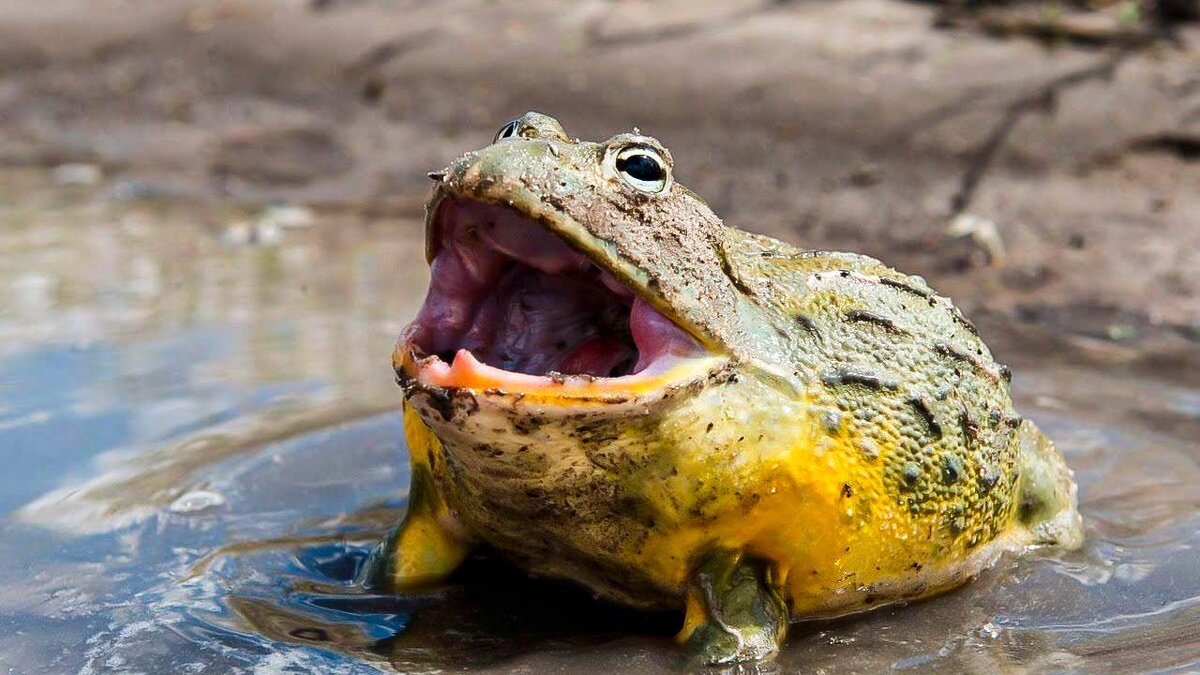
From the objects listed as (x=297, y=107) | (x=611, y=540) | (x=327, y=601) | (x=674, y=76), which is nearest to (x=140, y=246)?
(x=297, y=107)

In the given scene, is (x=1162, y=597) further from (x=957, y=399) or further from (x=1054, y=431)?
(x=1054, y=431)

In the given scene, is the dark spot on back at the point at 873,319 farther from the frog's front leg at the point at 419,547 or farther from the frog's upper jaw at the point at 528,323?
the frog's front leg at the point at 419,547

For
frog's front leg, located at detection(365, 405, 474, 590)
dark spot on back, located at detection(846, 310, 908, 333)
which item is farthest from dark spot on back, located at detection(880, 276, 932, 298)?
frog's front leg, located at detection(365, 405, 474, 590)

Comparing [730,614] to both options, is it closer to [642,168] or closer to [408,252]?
[642,168]

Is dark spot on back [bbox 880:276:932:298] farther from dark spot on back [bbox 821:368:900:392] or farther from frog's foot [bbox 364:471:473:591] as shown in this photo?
frog's foot [bbox 364:471:473:591]

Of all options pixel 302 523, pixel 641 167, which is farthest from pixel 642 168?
pixel 302 523

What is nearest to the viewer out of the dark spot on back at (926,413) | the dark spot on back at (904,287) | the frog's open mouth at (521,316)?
the frog's open mouth at (521,316)

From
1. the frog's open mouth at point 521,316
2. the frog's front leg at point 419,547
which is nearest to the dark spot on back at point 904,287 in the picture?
the frog's open mouth at point 521,316
